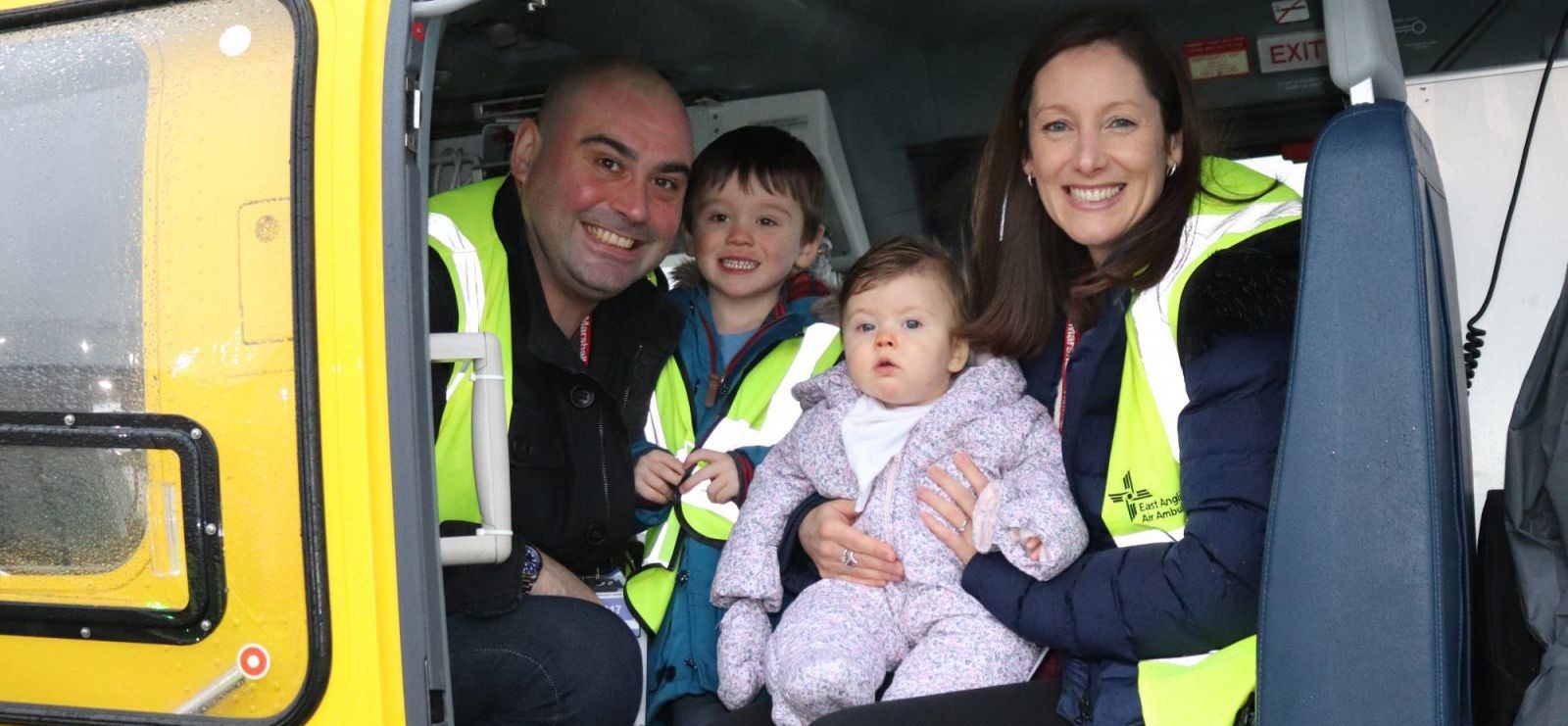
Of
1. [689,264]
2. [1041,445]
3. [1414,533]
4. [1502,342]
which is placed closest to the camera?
[1414,533]

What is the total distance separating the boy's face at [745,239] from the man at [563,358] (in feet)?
0.30

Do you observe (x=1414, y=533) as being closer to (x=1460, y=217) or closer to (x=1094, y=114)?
(x=1094, y=114)

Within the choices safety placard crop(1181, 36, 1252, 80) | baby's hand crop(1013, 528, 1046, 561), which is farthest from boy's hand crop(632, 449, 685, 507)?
safety placard crop(1181, 36, 1252, 80)

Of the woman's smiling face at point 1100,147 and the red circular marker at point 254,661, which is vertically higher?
the woman's smiling face at point 1100,147

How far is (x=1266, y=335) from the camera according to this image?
220cm

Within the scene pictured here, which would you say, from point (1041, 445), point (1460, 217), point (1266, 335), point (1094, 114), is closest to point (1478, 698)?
point (1266, 335)

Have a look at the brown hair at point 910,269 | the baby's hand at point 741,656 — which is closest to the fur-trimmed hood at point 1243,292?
the brown hair at point 910,269

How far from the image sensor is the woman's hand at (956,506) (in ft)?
8.60

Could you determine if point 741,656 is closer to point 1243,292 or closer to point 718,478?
point 718,478

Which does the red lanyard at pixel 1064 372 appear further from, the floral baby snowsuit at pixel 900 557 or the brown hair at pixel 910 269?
the brown hair at pixel 910 269

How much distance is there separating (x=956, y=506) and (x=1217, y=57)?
124 centimetres

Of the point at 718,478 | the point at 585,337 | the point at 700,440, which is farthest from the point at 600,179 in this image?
the point at 718,478

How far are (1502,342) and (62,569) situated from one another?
2.58 m

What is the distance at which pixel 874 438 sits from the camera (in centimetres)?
285
